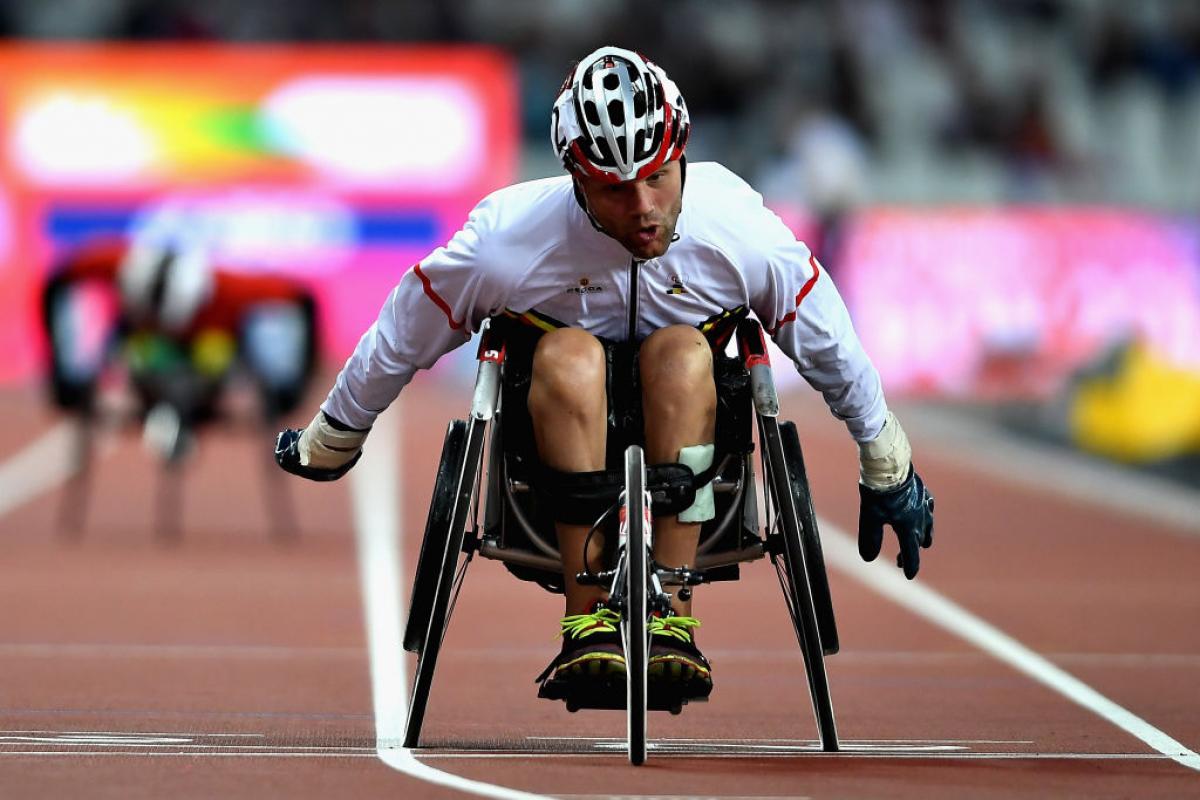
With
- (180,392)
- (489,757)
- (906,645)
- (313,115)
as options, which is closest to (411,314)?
(489,757)

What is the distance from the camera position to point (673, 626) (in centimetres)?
636

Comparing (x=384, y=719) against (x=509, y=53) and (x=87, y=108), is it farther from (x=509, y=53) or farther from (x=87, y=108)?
A: (x=509, y=53)

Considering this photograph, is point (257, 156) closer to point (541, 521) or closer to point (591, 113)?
point (541, 521)

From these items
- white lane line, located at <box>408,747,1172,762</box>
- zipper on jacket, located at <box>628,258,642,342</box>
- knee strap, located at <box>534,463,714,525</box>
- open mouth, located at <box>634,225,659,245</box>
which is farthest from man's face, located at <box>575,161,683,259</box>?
white lane line, located at <box>408,747,1172,762</box>

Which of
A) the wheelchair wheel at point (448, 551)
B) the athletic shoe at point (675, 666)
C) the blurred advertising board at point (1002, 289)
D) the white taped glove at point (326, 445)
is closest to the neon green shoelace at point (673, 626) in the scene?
the athletic shoe at point (675, 666)

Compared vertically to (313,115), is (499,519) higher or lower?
lower

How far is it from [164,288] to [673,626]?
7361mm

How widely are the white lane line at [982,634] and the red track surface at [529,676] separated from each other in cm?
6

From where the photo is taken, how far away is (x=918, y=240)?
904 inches

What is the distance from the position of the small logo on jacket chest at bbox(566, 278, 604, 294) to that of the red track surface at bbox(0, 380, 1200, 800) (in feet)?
3.59

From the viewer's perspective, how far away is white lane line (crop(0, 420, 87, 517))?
1545cm

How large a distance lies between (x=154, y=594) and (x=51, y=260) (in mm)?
13043

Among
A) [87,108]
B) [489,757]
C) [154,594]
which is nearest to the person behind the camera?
[489,757]

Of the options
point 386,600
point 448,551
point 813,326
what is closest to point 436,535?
point 448,551
